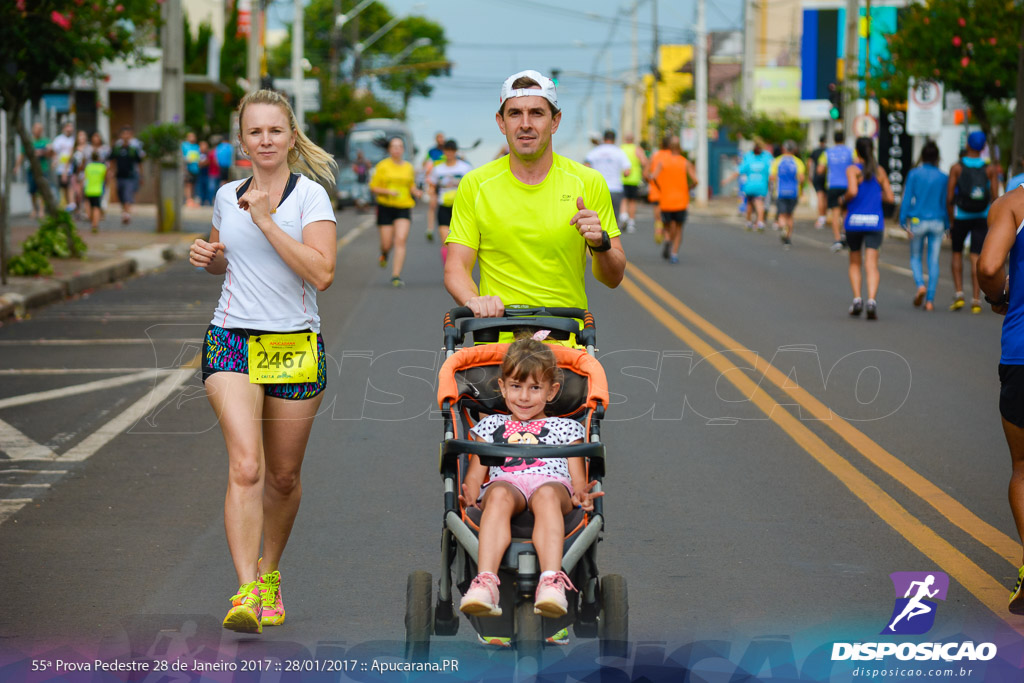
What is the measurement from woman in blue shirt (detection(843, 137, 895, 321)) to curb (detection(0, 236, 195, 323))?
359 inches

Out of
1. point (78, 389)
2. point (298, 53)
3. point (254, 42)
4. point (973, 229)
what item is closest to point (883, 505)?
point (78, 389)

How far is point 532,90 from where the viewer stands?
5.18 metres

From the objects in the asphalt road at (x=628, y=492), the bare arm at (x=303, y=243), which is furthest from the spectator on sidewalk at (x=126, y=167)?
the bare arm at (x=303, y=243)

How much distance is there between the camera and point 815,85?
187ft

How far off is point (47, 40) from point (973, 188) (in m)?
11.5

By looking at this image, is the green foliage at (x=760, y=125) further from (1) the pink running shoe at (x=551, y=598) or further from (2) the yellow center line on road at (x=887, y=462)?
(1) the pink running shoe at (x=551, y=598)

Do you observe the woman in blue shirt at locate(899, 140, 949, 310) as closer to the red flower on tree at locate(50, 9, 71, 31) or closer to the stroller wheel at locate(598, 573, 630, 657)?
the red flower on tree at locate(50, 9, 71, 31)

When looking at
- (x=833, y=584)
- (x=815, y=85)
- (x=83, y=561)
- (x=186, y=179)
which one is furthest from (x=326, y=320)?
(x=815, y=85)

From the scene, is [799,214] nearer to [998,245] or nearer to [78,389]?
[78,389]

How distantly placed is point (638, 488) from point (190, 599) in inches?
111

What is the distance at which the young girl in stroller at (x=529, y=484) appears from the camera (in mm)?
4461

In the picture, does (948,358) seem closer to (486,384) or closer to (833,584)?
(833,584)

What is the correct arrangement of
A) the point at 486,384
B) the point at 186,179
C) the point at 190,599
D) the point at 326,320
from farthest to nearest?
the point at 186,179, the point at 326,320, the point at 190,599, the point at 486,384

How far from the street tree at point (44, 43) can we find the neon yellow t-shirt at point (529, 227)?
13.6 m
